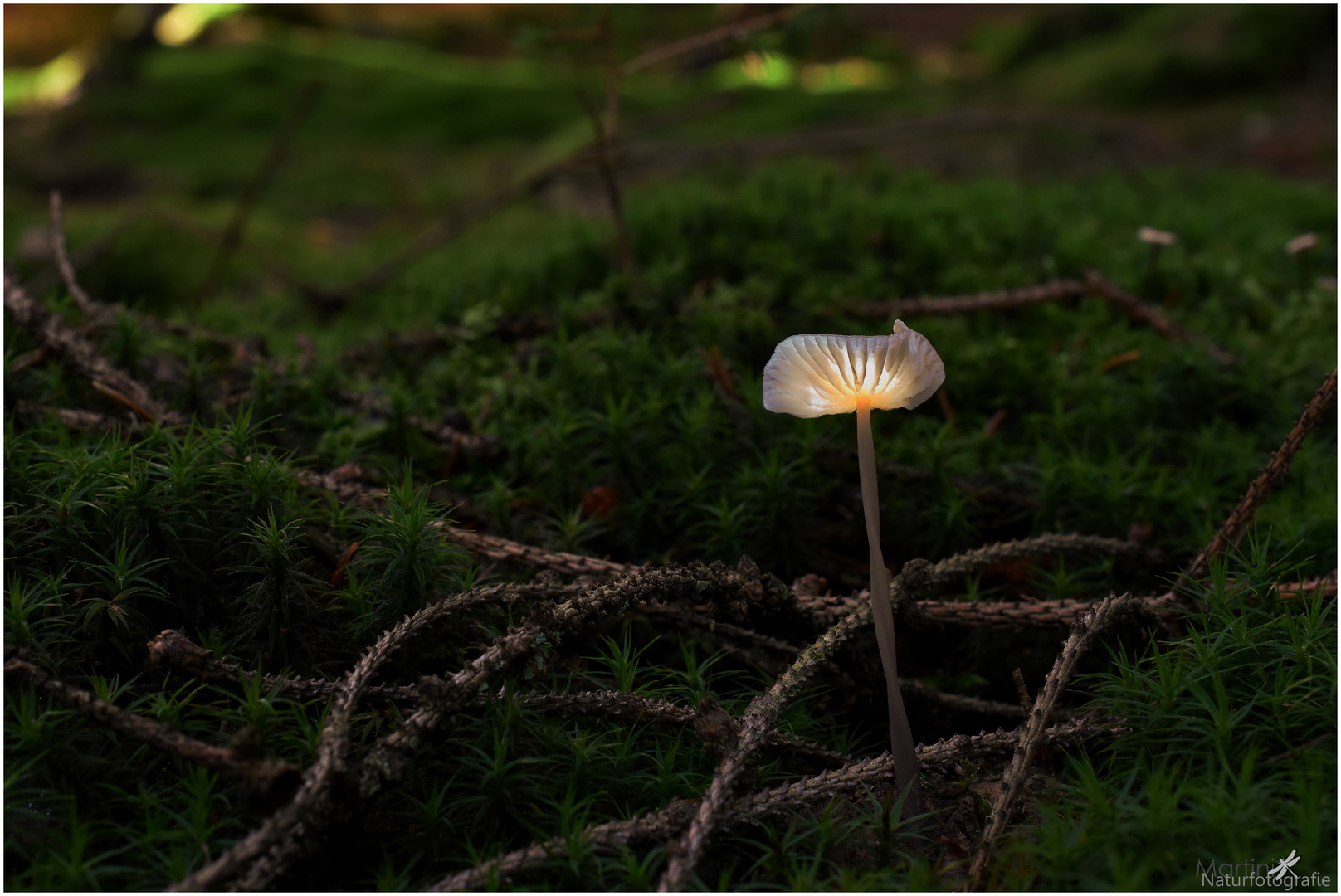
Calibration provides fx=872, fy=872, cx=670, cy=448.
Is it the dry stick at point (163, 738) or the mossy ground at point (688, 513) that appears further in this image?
the mossy ground at point (688, 513)

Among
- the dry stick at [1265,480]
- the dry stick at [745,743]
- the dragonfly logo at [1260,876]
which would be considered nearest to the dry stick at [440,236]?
the dry stick at [745,743]

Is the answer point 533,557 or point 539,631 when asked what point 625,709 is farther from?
point 533,557

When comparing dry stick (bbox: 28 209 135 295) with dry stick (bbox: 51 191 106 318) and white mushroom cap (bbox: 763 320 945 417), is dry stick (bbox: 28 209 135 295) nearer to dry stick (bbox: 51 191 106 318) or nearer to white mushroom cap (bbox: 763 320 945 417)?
dry stick (bbox: 51 191 106 318)

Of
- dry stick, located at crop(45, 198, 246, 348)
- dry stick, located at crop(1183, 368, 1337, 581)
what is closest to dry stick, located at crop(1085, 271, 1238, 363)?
dry stick, located at crop(1183, 368, 1337, 581)

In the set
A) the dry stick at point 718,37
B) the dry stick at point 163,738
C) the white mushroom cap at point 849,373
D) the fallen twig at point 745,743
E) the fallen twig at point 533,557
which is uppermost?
the dry stick at point 718,37

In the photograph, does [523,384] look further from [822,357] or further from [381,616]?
[822,357]

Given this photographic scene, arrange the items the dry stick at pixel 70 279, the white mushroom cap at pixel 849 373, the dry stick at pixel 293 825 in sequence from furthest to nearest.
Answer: the dry stick at pixel 70 279 < the white mushroom cap at pixel 849 373 < the dry stick at pixel 293 825

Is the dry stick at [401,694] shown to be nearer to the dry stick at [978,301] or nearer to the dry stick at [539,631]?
the dry stick at [539,631]
